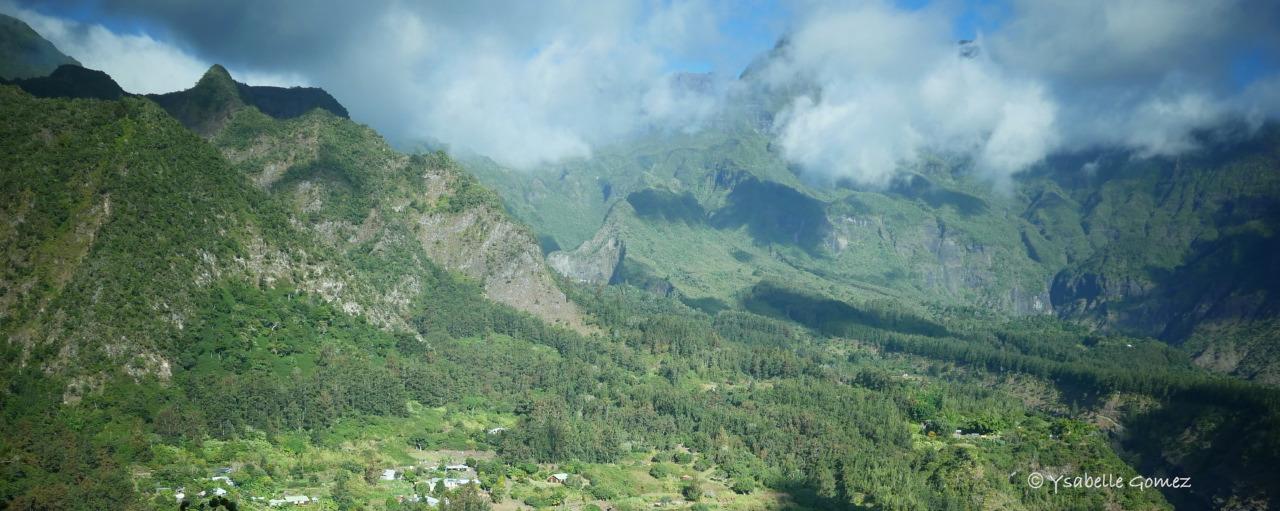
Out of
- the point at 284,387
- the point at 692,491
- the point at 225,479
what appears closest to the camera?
the point at 225,479

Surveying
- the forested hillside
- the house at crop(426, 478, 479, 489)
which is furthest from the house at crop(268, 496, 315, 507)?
the house at crop(426, 478, 479, 489)

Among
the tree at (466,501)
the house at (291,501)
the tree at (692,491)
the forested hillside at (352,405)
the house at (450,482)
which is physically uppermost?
the forested hillside at (352,405)

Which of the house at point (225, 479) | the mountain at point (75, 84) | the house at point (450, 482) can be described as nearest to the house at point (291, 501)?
the house at point (225, 479)

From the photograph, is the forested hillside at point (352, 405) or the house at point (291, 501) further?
the forested hillside at point (352, 405)

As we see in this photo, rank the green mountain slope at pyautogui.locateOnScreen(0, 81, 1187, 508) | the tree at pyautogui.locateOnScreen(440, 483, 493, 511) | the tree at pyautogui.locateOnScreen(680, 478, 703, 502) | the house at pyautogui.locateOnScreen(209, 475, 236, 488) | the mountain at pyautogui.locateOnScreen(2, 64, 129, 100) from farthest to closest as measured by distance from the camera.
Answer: the mountain at pyautogui.locateOnScreen(2, 64, 129, 100), the tree at pyautogui.locateOnScreen(680, 478, 703, 502), the green mountain slope at pyautogui.locateOnScreen(0, 81, 1187, 508), the tree at pyautogui.locateOnScreen(440, 483, 493, 511), the house at pyautogui.locateOnScreen(209, 475, 236, 488)

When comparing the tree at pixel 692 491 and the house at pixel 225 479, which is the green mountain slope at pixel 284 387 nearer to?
the house at pixel 225 479

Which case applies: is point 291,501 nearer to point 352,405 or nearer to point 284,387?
point 284,387

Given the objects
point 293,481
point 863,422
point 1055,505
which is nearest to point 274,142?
point 293,481

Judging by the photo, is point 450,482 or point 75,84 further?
point 75,84

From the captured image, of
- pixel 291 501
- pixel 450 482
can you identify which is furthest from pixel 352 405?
pixel 291 501

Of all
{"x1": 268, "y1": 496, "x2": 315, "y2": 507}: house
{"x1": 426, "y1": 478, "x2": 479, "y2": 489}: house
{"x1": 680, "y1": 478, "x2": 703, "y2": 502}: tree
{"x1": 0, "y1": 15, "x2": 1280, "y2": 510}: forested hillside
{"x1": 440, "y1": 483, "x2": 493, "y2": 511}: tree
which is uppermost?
{"x1": 0, "y1": 15, "x2": 1280, "y2": 510}: forested hillside

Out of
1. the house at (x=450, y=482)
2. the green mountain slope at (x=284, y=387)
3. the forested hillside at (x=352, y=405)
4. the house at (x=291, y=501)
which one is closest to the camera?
the house at (x=291, y=501)

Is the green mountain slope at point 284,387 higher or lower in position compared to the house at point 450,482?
higher

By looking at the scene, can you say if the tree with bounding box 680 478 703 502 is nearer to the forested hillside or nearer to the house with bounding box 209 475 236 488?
the forested hillside
